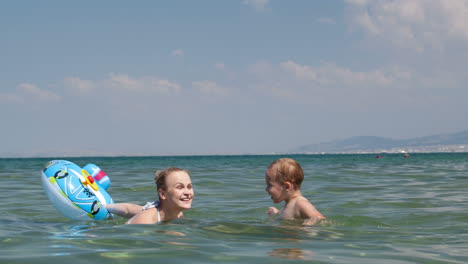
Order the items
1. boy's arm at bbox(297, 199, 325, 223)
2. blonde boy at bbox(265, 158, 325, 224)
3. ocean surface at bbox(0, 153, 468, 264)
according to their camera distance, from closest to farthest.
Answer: ocean surface at bbox(0, 153, 468, 264)
boy's arm at bbox(297, 199, 325, 223)
blonde boy at bbox(265, 158, 325, 224)

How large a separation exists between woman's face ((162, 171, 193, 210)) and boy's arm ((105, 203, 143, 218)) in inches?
29.4

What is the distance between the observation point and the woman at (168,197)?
6.26 m

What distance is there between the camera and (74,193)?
729 centimetres

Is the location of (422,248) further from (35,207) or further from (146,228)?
(35,207)

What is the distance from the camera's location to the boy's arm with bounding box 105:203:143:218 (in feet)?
22.8

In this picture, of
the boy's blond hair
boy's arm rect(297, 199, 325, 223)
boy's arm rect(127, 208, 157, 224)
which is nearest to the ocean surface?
boy's arm rect(297, 199, 325, 223)

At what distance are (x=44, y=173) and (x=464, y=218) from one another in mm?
6220

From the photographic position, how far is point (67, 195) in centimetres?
730

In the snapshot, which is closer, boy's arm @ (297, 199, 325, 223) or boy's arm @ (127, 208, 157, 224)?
boy's arm @ (127, 208, 157, 224)

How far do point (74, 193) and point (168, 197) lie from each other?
175cm

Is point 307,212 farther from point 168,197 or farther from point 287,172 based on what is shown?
point 168,197

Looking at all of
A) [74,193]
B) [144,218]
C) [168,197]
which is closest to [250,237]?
[168,197]

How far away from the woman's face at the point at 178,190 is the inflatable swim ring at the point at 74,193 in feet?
5.05

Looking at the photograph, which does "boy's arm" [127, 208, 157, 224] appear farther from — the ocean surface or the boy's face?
the boy's face
